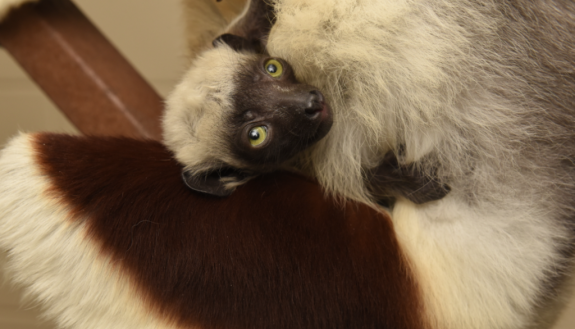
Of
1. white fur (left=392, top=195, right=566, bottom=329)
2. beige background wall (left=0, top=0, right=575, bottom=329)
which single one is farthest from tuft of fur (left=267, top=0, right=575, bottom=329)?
beige background wall (left=0, top=0, right=575, bottom=329)

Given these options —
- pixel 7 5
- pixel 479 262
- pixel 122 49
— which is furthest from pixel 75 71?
pixel 122 49

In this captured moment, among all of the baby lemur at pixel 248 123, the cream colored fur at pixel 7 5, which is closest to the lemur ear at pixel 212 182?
the baby lemur at pixel 248 123

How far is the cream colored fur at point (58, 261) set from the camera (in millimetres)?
652

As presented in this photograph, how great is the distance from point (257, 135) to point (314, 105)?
124mm

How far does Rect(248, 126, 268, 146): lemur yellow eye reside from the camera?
2.74 feet

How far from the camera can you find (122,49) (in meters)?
2.07

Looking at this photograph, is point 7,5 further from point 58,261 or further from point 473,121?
point 473,121

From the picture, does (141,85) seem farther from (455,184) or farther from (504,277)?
(504,277)

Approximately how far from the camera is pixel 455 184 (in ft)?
2.54

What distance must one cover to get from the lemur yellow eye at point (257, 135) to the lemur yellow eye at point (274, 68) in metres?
0.11

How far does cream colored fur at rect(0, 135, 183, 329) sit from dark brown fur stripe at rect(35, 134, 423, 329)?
0.8 inches

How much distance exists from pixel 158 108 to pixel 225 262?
52 centimetres

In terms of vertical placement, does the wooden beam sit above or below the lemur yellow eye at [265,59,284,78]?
above

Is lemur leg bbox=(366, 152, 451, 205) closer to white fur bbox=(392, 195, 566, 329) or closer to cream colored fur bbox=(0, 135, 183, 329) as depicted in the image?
white fur bbox=(392, 195, 566, 329)
